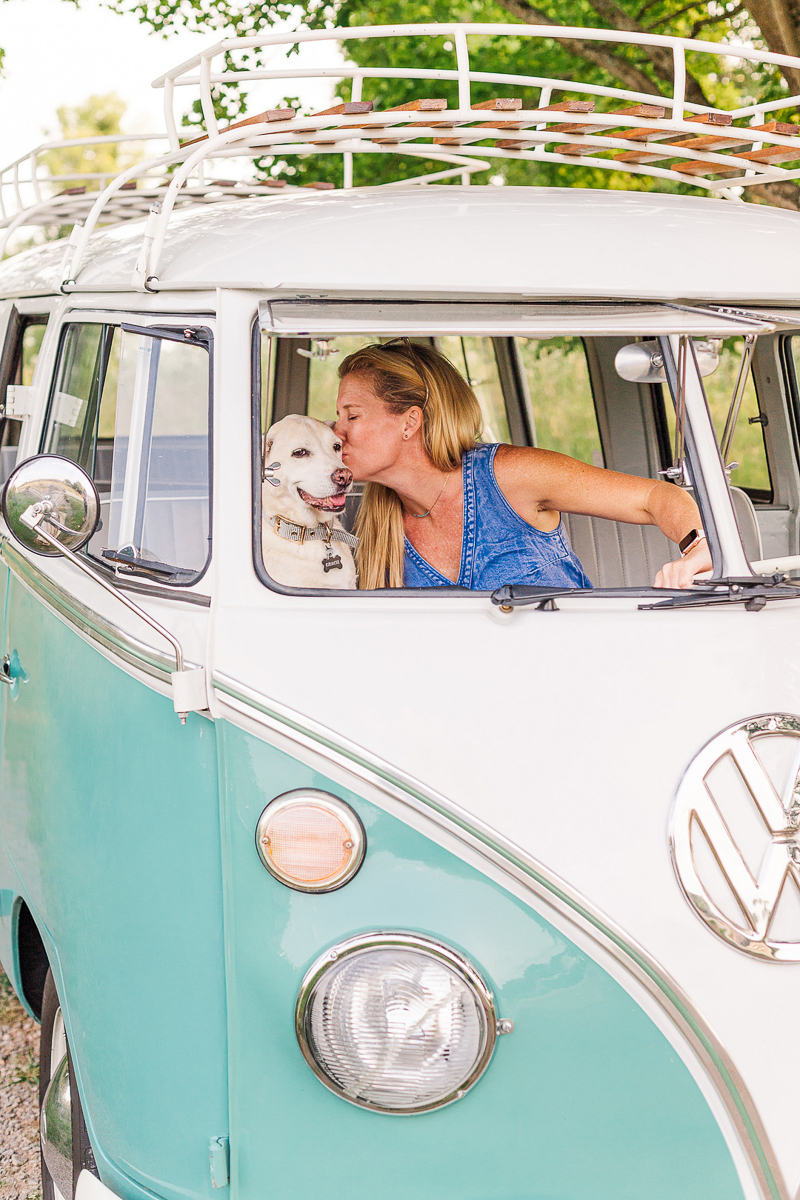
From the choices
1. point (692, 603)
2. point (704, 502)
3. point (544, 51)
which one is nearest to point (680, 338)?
point (704, 502)

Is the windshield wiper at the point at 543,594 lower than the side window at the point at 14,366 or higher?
lower

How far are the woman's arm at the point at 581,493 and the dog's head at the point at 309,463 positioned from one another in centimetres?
45

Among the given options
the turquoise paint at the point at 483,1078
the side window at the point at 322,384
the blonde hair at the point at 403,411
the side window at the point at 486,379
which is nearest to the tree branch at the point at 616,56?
the side window at the point at 486,379

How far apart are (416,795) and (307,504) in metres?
1.02

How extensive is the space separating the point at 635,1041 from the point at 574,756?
1.62ft

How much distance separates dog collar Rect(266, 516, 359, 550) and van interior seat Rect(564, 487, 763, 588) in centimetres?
97

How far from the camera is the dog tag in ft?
9.03

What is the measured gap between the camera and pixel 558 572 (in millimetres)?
2930

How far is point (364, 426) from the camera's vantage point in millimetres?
2943

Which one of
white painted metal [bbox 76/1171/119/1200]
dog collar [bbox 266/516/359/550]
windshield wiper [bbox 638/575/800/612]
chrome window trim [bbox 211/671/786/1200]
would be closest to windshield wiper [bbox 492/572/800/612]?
windshield wiper [bbox 638/575/800/612]

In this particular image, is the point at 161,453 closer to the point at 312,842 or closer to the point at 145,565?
the point at 145,565

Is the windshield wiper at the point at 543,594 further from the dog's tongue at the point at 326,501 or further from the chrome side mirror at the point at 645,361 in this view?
the dog's tongue at the point at 326,501

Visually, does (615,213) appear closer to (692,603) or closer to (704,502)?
(704,502)

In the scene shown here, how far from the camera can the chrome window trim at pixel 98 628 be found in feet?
6.71
